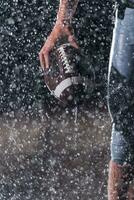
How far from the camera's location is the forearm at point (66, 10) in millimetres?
2391

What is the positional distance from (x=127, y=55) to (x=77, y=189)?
0.77 m

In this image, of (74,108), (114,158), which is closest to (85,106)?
(74,108)

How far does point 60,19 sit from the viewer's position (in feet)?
7.89

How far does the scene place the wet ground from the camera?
104 inches

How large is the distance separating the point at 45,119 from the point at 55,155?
164 mm

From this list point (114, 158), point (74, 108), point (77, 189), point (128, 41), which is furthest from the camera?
point (77, 189)

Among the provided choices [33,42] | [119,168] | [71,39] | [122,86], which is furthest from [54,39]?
[119,168]

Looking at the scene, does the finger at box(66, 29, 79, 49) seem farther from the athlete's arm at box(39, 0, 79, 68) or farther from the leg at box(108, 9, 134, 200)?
the leg at box(108, 9, 134, 200)

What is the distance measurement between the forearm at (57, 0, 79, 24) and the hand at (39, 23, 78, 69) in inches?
0.9

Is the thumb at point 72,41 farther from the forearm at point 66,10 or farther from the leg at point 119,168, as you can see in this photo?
the leg at point 119,168

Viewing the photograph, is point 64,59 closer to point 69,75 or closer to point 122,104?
point 69,75

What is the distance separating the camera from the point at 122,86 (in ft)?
7.42

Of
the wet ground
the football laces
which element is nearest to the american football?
the football laces

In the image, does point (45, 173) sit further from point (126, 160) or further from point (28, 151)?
point (126, 160)
